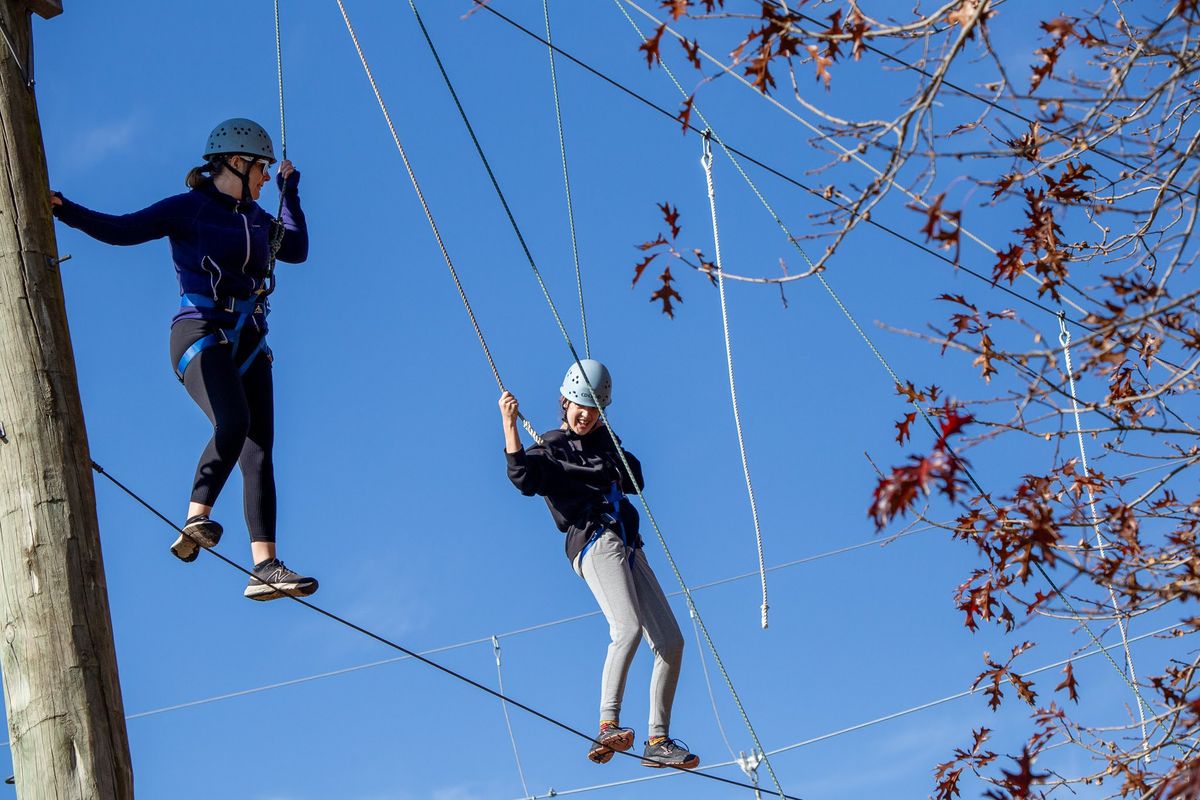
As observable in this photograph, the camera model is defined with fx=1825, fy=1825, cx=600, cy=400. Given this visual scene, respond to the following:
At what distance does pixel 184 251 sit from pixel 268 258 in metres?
0.30

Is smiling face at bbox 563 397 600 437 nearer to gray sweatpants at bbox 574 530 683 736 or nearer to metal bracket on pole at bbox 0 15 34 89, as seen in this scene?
gray sweatpants at bbox 574 530 683 736

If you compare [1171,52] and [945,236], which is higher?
[1171,52]

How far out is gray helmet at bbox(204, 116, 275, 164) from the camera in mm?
6402

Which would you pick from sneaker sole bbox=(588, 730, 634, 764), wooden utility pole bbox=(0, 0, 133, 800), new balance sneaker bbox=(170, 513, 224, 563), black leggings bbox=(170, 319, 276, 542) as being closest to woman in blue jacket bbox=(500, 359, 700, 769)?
sneaker sole bbox=(588, 730, 634, 764)

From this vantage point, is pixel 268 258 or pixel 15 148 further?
pixel 268 258

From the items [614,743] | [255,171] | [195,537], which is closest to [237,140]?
[255,171]

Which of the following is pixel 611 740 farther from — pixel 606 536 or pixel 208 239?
pixel 208 239

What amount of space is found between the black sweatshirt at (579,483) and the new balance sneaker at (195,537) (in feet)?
4.22

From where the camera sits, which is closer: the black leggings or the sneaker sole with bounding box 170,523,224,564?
the sneaker sole with bounding box 170,523,224,564

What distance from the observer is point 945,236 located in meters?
3.64

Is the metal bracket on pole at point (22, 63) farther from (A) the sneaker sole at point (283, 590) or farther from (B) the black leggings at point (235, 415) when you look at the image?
(A) the sneaker sole at point (283, 590)

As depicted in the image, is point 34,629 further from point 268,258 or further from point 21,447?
point 268,258

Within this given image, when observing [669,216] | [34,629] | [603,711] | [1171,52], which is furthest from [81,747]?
[1171,52]

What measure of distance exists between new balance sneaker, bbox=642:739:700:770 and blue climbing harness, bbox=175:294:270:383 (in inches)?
79.9
